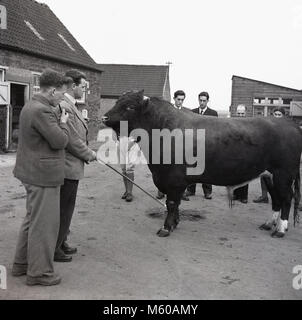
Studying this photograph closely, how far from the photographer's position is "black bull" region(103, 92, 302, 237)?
559cm

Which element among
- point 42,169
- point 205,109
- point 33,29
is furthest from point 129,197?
point 33,29

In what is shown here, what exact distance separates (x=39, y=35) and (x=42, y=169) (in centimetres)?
1637

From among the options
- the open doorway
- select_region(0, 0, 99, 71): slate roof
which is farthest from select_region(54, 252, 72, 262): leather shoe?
select_region(0, 0, 99, 71): slate roof

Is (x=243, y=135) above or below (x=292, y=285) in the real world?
above

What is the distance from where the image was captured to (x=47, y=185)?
3.60m

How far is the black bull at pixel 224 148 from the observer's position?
5590 mm

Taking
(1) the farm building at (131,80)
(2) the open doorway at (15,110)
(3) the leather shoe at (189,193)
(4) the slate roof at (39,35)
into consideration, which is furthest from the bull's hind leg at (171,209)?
(1) the farm building at (131,80)

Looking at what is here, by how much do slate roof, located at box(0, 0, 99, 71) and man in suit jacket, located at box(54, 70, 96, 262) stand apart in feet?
38.5

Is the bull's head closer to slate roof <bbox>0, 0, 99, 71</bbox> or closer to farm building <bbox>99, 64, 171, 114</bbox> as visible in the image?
slate roof <bbox>0, 0, 99, 71</bbox>

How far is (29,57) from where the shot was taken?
1631cm
